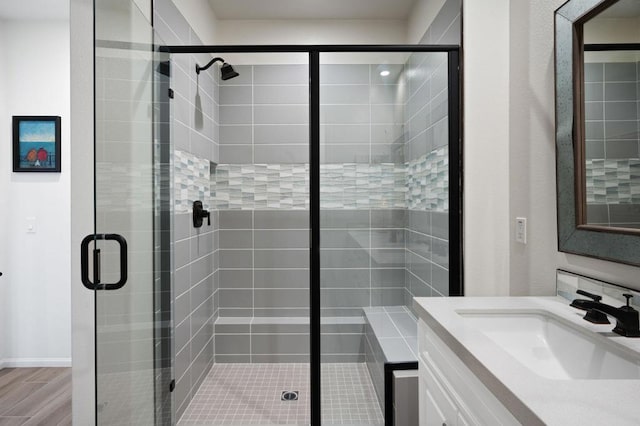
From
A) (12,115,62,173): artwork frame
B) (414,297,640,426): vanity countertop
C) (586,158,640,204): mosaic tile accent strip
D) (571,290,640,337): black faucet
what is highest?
(12,115,62,173): artwork frame

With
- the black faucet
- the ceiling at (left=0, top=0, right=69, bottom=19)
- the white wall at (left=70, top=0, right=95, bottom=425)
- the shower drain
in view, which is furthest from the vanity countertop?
the ceiling at (left=0, top=0, right=69, bottom=19)

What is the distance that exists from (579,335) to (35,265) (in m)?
3.59

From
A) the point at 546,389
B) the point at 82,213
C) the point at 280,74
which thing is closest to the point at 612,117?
the point at 546,389

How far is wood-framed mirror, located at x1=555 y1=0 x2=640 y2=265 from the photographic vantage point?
1081 millimetres

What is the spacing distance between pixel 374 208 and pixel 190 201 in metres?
1.28

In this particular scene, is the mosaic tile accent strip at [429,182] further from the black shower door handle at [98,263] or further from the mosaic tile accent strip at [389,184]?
the black shower door handle at [98,263]

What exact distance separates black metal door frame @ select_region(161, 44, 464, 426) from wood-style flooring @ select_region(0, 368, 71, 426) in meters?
1.64

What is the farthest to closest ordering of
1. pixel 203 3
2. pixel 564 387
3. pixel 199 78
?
pixel 203 3 → pixel 199 78 → pixel 564 387

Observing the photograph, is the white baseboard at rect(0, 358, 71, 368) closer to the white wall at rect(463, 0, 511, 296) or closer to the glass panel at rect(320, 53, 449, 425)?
the glass panel at rect(320, 53, 449, 425)

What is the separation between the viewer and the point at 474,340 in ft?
3.15

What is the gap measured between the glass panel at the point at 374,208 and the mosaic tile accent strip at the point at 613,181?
2.27ft

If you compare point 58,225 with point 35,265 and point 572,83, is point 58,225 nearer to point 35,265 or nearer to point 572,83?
point 35,265

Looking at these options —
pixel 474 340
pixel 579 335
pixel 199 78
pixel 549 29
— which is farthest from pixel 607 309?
pixel 199 78

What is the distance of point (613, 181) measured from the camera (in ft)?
3.77
